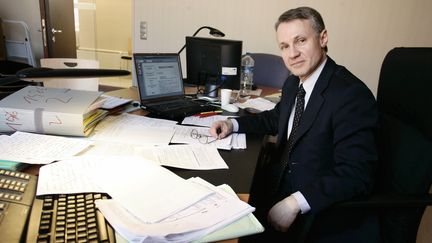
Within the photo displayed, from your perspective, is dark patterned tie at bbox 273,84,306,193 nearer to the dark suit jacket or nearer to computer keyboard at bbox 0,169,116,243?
the dark suit jacket

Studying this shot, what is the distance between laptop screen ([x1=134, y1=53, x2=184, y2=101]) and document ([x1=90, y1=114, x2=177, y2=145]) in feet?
0.78

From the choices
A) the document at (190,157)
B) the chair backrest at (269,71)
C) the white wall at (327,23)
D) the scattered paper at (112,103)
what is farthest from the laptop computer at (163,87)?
the white wall at (327,23)

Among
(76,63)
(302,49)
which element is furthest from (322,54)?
(76,63)

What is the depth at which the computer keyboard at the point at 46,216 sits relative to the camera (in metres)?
0.64

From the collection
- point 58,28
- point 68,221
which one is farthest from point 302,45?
point 58,28

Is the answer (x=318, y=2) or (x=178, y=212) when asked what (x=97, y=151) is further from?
(x=318, y=2)

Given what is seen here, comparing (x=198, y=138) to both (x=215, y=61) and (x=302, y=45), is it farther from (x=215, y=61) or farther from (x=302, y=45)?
(x=215, y=61)

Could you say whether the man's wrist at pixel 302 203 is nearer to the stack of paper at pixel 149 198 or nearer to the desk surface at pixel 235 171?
the desk surface at pixel 235 171

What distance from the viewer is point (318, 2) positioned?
131 inches

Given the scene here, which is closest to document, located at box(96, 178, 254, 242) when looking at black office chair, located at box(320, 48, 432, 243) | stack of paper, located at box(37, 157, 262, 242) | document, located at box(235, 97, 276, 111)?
stack of paper, located at box(37, 157, 262, 242)

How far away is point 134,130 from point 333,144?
800 millimetres

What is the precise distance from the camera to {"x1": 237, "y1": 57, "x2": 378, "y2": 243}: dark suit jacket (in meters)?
1.04

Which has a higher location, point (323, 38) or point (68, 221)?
point (323, 38)

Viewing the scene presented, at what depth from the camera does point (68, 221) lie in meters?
A: 0.69
